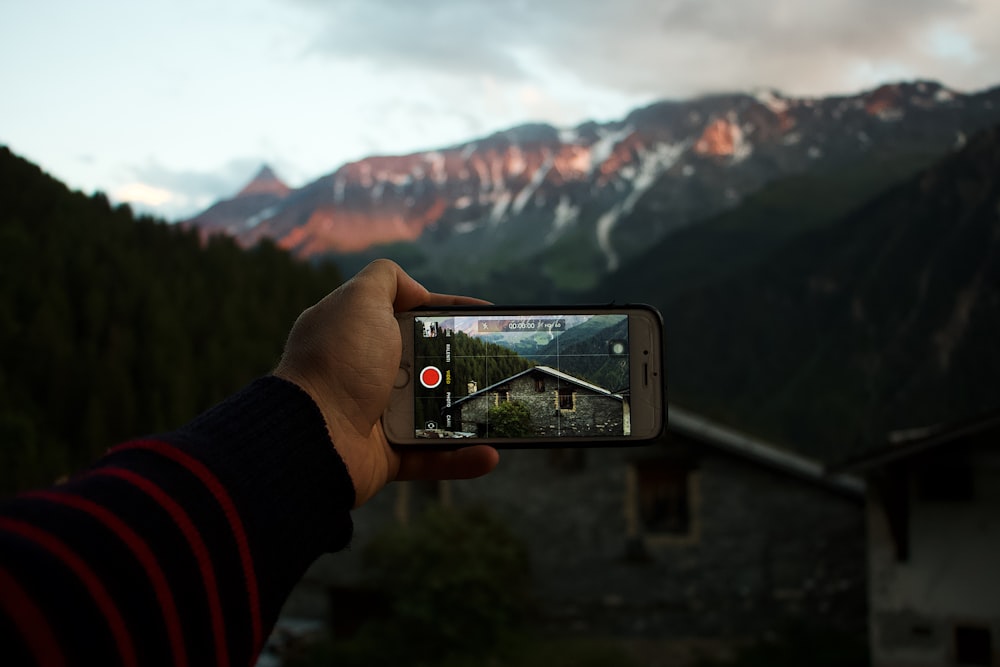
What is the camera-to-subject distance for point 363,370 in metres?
1.88

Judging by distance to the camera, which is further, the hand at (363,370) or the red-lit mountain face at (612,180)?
the red-lit mountain face at (612,180)

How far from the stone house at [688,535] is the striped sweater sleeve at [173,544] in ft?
47.4

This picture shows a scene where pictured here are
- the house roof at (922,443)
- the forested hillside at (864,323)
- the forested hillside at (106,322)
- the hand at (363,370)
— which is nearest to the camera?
the hand at (363,370)

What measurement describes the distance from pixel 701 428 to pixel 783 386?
125 ft

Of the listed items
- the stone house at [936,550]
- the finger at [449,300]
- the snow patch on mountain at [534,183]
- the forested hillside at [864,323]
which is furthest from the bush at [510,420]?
the snow patch on mountain at [534,183]

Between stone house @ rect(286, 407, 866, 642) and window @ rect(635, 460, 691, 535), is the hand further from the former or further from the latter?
window @ rect(635, 460, 691, 535)

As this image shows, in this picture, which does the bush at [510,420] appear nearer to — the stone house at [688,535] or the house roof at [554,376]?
the house roof at [554,376]

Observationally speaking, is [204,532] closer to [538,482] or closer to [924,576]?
[924,576]

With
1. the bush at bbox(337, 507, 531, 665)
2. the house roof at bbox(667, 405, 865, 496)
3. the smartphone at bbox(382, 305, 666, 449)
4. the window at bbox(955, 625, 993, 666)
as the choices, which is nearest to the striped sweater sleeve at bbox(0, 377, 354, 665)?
the smartphone at bbox(382, 305, 666, 449)

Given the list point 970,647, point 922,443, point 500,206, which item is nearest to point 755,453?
point 922,443

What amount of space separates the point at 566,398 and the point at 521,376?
124 millimetres

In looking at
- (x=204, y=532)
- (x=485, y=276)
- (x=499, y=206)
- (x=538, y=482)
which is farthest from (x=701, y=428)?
(x=499, y=206)

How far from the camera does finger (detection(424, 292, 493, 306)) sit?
218 cm

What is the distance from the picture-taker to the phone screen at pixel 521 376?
6.94 ft
